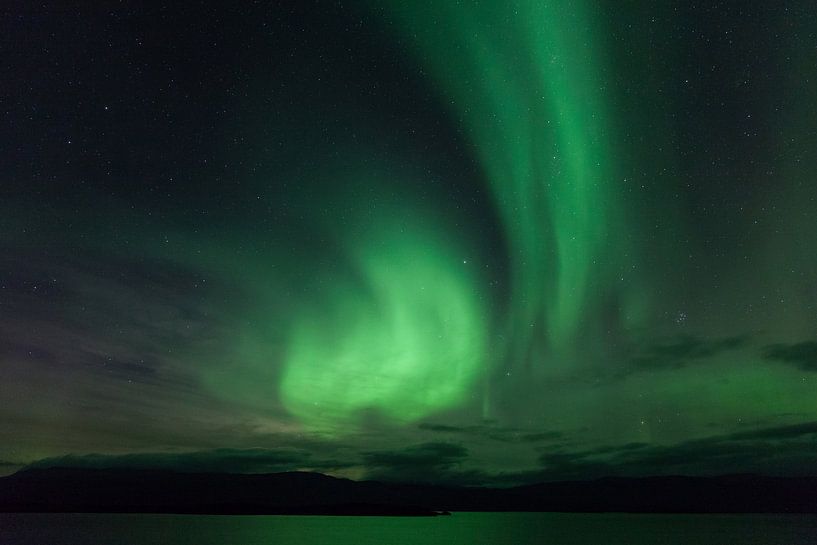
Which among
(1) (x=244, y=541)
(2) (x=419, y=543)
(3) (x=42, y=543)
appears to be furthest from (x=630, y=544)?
(3) (x=42, y=543)

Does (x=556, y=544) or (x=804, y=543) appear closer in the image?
(x=804, y=543)

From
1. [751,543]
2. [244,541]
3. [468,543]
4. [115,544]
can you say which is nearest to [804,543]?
[751,543]

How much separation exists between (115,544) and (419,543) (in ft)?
190

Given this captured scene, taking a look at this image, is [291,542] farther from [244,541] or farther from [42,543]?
[42,543]

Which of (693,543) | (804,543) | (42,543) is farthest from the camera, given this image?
(693,543)

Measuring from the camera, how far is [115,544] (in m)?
102

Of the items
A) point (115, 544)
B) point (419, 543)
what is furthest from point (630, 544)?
point (115, 544)

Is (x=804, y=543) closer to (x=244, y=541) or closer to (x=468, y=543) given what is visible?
(x=468, y=543)

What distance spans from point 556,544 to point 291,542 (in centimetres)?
5282

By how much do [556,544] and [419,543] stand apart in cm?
2766

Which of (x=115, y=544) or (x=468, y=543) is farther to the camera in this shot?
(x=468, y=543)

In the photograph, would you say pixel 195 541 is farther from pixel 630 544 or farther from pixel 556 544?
pixel 630 544

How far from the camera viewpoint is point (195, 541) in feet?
378

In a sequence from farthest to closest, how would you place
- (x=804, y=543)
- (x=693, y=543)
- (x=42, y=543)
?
(x=693, y=543)
(x=804, y=543)
(x=42, y=543)
